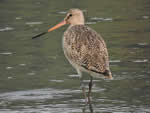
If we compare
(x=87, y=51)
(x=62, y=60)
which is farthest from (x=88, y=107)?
(x=62, y=60)

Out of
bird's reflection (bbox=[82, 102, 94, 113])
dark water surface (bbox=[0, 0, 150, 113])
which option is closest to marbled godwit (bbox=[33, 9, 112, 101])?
bird's reflection (bbox=[82, 102, 94, 113])

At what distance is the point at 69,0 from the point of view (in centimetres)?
1883

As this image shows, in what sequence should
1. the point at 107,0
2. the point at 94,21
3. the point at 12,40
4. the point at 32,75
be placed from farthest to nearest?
1. the point at 107,0
2. the point at 94,21
3. the point at 12,40
4. the point at 32,75

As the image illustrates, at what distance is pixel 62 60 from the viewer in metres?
12.6

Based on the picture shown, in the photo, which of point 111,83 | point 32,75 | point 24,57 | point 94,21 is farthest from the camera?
point 94,21

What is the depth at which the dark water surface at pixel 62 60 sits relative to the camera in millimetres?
9773

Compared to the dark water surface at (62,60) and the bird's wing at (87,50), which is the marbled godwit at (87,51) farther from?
the dark water surface at (62,60)

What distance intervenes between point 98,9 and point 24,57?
554cm

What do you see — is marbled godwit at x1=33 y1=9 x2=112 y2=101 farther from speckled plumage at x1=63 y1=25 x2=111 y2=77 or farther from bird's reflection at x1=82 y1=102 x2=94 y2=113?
bird's reflection at x1=82 y1=102 x2=94 y2=113

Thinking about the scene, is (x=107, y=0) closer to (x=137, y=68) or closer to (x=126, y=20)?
(x=126, y=20)

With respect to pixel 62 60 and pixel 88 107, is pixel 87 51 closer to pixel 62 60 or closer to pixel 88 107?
pixel 88 107

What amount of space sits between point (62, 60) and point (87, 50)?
315cm

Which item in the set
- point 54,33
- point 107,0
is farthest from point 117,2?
point 54,33

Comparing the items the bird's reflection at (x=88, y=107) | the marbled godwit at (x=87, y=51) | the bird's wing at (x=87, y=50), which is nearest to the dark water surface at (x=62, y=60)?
the bird's reflection at (x=88, y=107)
